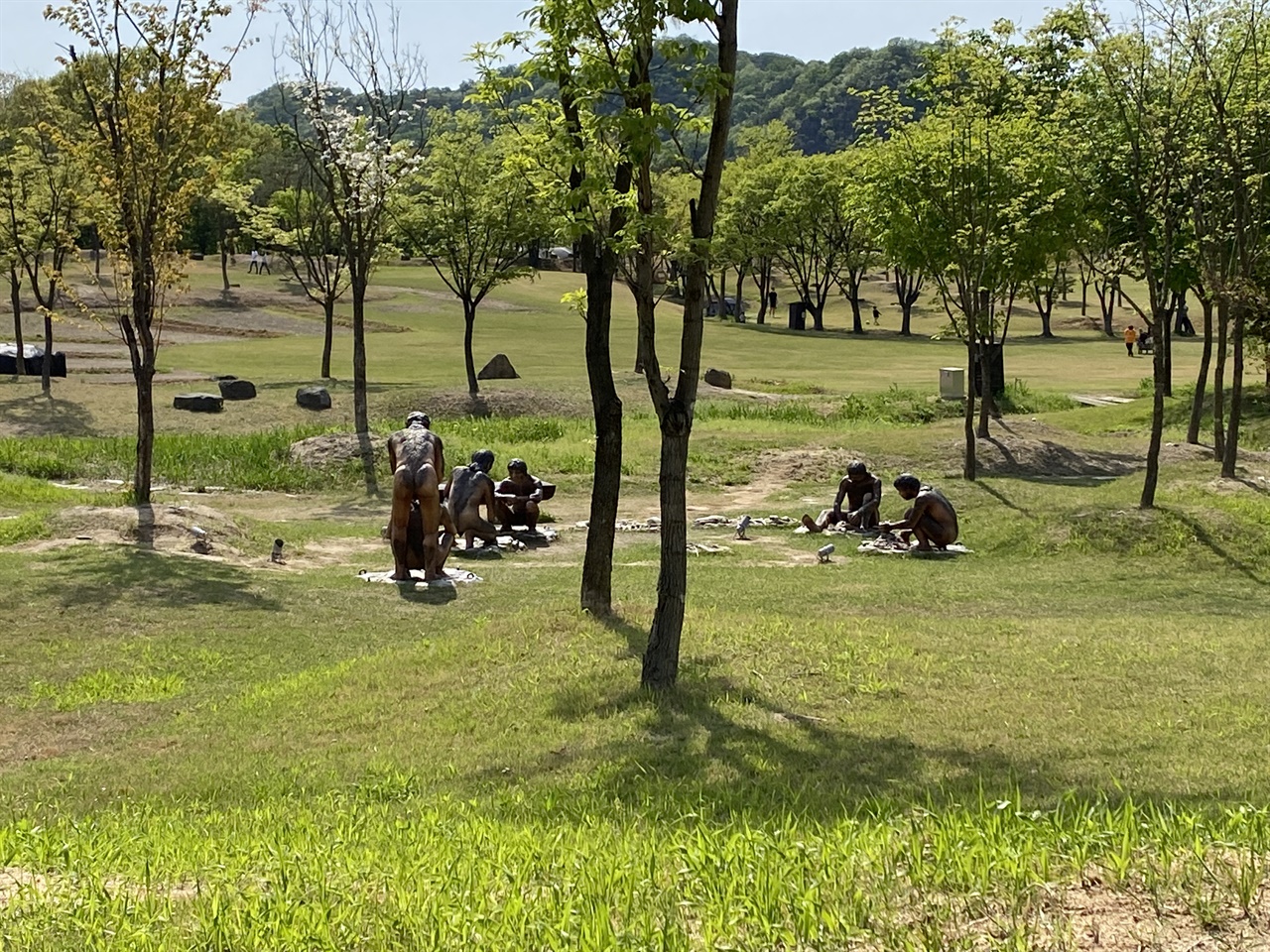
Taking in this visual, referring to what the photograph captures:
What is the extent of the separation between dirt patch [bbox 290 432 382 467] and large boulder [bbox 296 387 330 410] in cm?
699

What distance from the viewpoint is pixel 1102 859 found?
201 inches

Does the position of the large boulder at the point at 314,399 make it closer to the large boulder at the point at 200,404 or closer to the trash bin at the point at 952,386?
the large boulder at the point at 200,404

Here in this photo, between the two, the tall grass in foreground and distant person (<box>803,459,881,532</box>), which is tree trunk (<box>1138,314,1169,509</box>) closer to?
distant person (<box>803,459,881,532</box>)

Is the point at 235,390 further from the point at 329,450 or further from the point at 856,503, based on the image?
the point at 856,503

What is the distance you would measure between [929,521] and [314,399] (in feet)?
67.9

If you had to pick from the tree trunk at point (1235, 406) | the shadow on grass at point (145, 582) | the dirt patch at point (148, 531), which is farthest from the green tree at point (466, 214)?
the shadow on grass at point (145, 582)

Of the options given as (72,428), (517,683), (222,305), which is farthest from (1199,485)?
(222,305)

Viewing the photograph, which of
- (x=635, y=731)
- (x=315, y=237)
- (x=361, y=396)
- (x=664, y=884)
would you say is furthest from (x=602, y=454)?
(x=315, y=237)

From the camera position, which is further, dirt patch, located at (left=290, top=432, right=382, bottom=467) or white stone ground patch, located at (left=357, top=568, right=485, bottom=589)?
dirt patch, located at (left=290, top=432, right=382, bottom=467)

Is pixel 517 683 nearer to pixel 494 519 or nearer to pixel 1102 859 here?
pixel 1102 859

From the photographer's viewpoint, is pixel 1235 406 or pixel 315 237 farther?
pixel 315 237

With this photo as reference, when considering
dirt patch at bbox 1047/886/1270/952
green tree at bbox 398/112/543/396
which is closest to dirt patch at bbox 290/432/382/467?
green tree at bbox 398/112/543/396

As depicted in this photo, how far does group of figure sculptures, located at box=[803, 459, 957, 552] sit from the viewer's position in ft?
70.9

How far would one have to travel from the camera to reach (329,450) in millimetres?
30016
